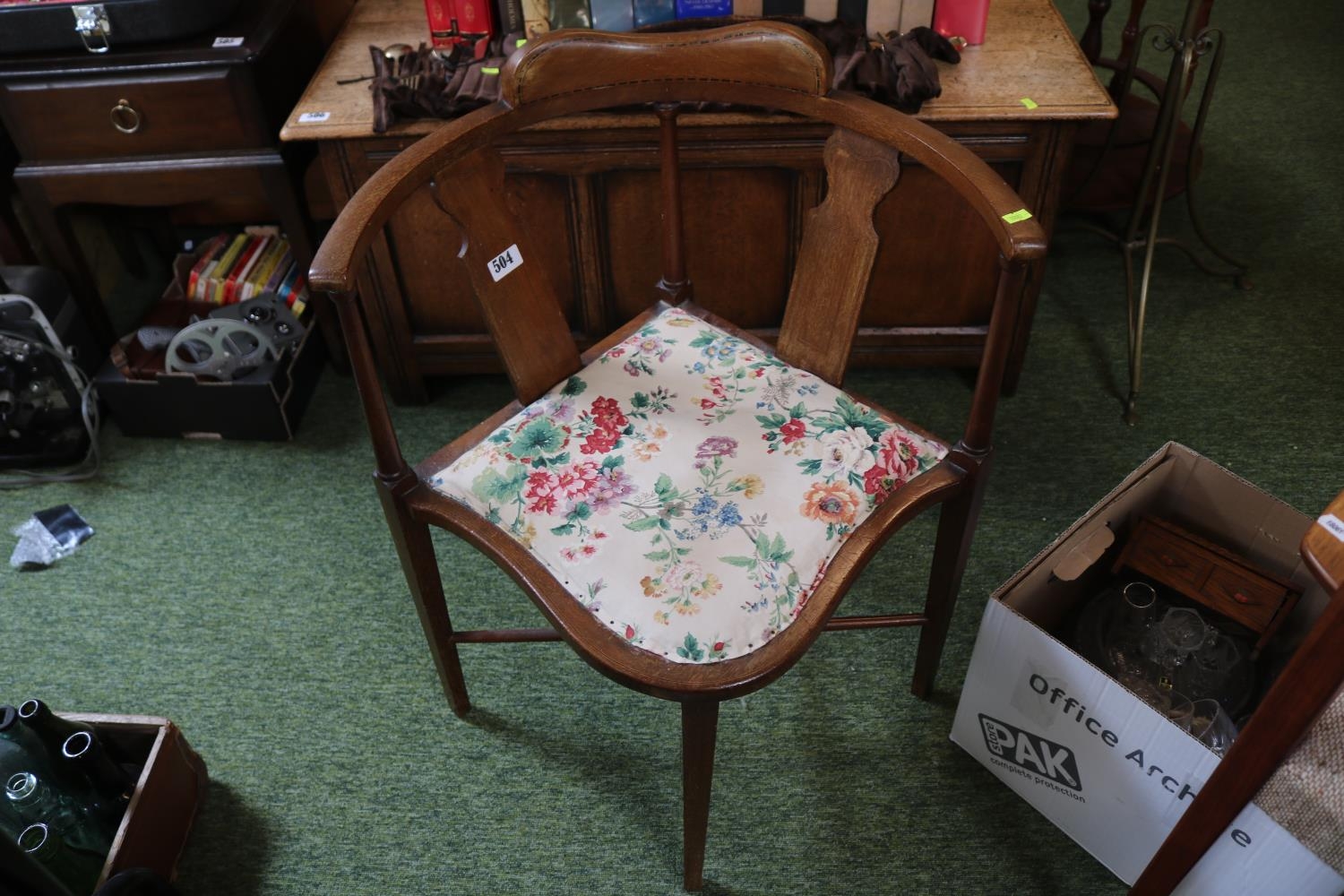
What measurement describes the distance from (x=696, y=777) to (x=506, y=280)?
0.62 metres

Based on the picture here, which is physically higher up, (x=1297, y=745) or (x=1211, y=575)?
(x=1297, y=745)

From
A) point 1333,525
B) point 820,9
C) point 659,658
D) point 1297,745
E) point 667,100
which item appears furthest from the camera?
point 820,9

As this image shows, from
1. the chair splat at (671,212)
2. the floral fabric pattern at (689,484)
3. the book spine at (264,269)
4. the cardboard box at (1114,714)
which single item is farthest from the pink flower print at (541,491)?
the book spine at (264,269)

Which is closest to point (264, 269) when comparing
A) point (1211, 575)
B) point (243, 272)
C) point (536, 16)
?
point (243, 272)

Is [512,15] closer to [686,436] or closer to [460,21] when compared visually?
[460,21]

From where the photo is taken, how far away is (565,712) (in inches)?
60.6

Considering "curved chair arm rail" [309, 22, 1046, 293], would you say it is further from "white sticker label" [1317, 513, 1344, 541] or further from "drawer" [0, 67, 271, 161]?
"drawer" [0, 67, 271, 161]

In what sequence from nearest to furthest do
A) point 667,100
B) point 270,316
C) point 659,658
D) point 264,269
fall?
point 659,658 < point 667,100 < point 270,316 < point 264,269

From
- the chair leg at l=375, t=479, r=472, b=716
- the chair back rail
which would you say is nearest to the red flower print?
the chair back rail

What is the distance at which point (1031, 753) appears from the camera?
4.39 feet

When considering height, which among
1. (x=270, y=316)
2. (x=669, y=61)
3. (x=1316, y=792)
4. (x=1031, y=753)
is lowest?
(x=1031, y=753)

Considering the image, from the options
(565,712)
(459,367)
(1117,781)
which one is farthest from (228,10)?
(1117,781)

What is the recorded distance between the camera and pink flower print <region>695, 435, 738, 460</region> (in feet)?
4.04

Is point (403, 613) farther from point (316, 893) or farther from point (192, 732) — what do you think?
A: point (316, 893)
